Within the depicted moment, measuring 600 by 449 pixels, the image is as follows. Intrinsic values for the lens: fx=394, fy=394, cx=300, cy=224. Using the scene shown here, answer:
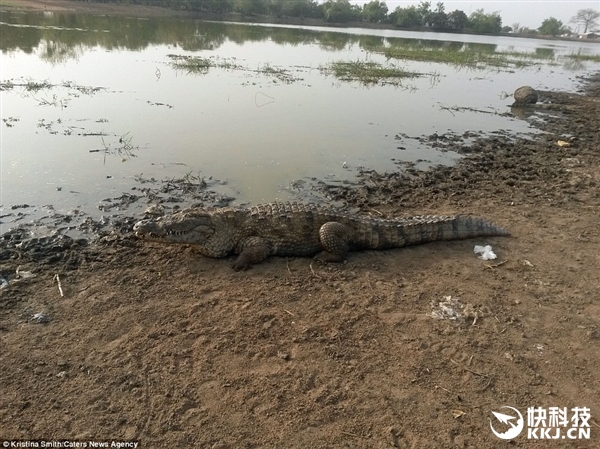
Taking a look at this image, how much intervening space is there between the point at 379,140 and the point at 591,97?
509 inches

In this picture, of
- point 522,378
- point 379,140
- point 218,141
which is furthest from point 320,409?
point 379,140

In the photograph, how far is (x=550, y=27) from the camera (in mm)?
86312

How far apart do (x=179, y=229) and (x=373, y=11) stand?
79.7 metres

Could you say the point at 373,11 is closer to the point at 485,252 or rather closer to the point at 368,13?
the point at 368,13

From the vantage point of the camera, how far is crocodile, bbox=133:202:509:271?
4.47m

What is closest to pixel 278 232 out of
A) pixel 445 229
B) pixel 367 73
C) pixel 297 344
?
pixel 297 344

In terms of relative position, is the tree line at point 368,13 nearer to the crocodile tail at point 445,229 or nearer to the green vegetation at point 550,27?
the green vegetation at point 550,27

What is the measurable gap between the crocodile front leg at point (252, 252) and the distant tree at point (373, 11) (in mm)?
78846

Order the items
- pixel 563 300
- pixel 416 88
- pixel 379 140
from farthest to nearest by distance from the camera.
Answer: pixel 416 88 < pixel 379 140 < pixel 563 300

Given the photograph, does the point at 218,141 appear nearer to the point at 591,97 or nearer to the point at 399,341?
the point at 399,341

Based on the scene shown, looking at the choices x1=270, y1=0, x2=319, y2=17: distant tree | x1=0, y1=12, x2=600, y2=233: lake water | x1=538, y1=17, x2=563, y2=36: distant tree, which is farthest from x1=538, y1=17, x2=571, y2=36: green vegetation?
x1=0, y1=12, x2=600, y2=233: lake water

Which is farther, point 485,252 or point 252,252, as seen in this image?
point 485,252

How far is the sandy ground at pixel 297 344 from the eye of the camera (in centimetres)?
261

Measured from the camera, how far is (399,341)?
10.9 ft
